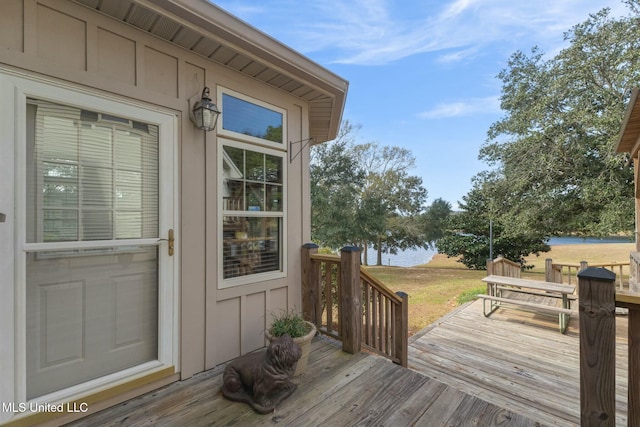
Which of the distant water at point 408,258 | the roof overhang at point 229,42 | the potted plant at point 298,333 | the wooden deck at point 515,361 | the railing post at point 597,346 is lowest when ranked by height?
the distant water at point 408,258

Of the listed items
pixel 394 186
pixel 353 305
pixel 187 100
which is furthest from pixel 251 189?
pixel 394 186

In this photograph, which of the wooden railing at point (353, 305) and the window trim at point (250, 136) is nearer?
the window trim at point (250, 136)

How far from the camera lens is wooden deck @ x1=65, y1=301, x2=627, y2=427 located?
1.73 m

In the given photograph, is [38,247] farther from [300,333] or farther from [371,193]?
[371,193]

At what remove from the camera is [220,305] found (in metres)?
2.31

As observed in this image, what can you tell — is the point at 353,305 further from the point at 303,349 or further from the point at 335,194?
the point at 335,194

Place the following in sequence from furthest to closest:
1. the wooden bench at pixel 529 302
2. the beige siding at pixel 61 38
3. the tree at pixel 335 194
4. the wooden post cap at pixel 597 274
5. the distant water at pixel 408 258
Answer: the distant water at pixel 408 258 < the tree at pixel 335 194 < the wooden bench at pixel 529 302 < the beige siding at pixel 61 38 < the wooden post cap at pixel 597 274

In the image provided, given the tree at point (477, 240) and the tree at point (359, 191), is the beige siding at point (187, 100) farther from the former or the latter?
the tree at point (477, 240)

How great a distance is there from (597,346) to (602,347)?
0.02 meters

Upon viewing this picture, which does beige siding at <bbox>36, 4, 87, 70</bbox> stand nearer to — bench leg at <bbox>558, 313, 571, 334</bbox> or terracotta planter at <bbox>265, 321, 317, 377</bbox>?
terracotta planter at <bbox>265, 321, 317, 377</bbox>

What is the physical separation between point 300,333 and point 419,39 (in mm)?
6970

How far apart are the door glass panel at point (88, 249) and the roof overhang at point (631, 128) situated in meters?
4.59

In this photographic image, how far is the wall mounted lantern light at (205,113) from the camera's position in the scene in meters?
2.13

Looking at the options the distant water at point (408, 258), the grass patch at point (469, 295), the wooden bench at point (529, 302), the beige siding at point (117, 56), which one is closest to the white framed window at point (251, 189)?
the beige siding at point (117, 56)
